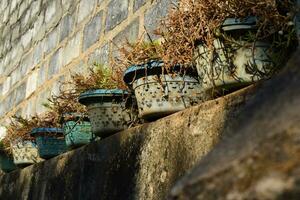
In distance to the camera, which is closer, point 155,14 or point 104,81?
point 104,81

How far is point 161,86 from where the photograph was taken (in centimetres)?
185

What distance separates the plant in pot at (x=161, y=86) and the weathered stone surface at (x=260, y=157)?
1108mm

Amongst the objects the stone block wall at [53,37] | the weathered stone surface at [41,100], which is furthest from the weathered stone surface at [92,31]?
the weathered stone surface at [41,100]

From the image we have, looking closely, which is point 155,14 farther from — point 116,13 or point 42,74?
point 42,74

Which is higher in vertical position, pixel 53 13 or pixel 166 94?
pixel 53 13

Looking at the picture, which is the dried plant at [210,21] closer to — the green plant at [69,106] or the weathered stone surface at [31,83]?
the green plant at [69,106]

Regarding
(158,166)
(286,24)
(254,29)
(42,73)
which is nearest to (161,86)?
(158,166)

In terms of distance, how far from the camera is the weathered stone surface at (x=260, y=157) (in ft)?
1.73

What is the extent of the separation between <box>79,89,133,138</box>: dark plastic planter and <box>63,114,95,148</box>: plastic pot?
373mm

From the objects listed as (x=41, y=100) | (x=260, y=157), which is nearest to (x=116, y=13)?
(x=41, y=100)

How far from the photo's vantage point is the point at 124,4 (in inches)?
117

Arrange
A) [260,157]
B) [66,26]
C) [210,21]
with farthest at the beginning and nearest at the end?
[66,26] → [210,21] → [260,157]

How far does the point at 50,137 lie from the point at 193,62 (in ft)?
4.75

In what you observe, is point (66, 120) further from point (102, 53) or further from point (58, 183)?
point (102, 53)
